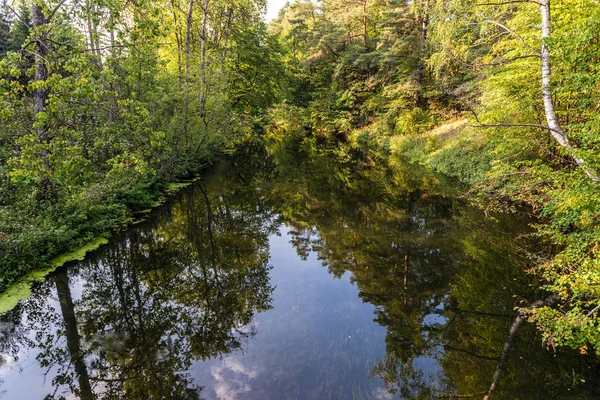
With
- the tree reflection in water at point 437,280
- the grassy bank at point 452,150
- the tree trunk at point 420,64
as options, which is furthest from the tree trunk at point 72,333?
the tree trunk at point 420,64

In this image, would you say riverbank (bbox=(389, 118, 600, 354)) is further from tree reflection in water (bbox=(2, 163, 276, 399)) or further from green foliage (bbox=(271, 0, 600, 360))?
tree reflection in water (bbox=(2, 163, 276, 399))

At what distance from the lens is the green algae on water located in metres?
6.77

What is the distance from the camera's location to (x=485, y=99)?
45.4 feet

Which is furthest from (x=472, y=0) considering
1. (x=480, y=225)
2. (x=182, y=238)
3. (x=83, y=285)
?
(x=83, y=285)

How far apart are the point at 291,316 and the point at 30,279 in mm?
6074

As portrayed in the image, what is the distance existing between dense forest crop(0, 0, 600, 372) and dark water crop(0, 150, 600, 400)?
0.82 m

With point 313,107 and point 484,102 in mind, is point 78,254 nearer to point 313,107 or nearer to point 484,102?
point 484,102

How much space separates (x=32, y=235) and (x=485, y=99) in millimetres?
16170

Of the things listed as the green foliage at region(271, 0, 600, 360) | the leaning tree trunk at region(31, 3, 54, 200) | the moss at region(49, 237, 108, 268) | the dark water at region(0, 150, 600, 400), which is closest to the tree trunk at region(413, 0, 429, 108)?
the green foliage at region(271, 0, 600, 360)

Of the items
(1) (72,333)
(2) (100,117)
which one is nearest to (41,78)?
(1) (72,333)

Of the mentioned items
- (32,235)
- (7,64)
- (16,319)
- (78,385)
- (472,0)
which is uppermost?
(472,0)

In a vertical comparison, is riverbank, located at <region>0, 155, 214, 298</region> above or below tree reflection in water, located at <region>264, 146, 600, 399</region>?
above

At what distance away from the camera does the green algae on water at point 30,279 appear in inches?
267

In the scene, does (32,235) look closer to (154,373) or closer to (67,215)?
(67,215)
